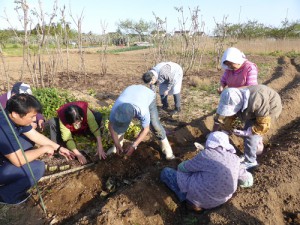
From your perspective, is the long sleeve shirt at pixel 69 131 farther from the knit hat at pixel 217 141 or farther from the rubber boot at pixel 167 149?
the knit hat at pixel 217 141

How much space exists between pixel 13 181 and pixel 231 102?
8.55 ft

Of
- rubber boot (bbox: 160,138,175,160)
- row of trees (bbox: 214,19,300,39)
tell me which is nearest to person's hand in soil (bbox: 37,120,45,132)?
rubber boot (bbox: 160,138,175,160)

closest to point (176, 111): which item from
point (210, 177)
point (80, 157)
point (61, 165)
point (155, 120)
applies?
point (155, 120)

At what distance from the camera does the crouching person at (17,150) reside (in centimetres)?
255

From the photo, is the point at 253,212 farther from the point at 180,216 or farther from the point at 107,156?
the point at 107,156

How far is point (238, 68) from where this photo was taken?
3570mm

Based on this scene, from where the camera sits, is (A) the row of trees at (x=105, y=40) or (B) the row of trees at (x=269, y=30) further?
(B) the row of trees at (x=269, y=30)

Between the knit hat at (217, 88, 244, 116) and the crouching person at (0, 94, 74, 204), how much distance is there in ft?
6.47

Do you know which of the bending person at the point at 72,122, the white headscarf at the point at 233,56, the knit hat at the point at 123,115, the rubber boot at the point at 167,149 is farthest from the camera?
the rubber boot at the point at 167,149

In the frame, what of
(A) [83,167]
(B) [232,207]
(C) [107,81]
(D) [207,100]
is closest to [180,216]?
(B) [232,207]

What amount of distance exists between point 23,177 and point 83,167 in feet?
2.69

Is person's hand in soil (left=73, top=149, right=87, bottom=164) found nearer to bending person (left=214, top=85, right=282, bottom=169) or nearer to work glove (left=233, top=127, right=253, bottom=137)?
bending person (left=214, top=85, right=282, bottom=169)

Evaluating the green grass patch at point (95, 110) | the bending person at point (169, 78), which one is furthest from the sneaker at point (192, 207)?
the bending person at point (169, 78)

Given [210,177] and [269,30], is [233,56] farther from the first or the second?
[269,30]
